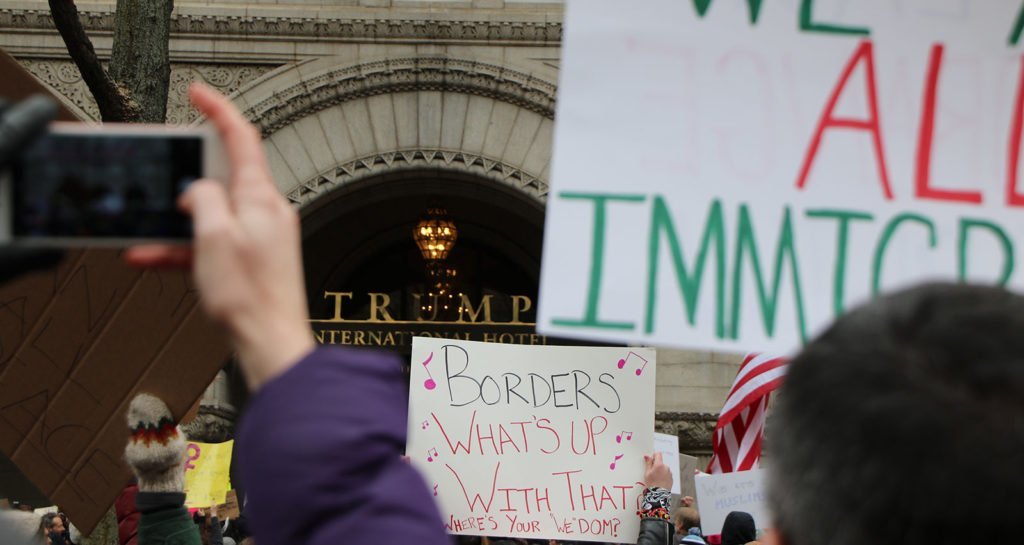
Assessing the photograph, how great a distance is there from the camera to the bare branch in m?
7.26

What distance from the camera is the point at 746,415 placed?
9.06 meters

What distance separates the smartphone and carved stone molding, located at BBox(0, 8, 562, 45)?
1334 cm

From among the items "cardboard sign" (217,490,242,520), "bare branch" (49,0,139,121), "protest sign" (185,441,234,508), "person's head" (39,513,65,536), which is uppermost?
"bare branch" (49,0,139,121)

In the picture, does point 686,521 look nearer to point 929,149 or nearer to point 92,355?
point 92,355

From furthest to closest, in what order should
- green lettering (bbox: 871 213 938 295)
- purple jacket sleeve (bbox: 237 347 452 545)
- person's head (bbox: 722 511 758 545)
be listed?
person's head (bbox: 722 511 758 545) < green lettering (bbox: 871 213 938 295) < purple jacket sleeve (bbox: 237 347 452 545)

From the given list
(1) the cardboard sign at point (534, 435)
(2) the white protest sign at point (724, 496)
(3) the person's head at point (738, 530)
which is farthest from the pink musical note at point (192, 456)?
(3) the person's head at point (738, 530)

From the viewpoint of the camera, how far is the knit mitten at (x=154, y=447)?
11.6 feet

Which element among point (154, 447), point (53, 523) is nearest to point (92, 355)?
point (154, 447)

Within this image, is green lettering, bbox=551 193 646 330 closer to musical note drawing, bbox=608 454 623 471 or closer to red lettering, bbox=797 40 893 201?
red lettering, bbox=797 40 893 201

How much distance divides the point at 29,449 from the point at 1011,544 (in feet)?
11.9

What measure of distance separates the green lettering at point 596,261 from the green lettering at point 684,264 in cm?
5

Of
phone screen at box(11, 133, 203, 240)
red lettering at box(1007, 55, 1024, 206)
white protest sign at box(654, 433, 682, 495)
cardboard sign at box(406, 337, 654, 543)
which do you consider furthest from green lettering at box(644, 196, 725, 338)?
white protest sign at box(654, 433, 682, 495)

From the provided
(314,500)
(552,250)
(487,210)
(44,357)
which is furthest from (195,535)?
(487,210)

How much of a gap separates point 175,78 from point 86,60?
7.45 metres
